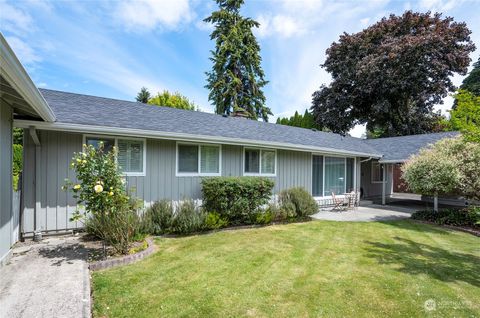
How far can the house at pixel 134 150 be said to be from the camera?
4.83m

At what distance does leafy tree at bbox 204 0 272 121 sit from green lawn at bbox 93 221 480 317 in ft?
68.2

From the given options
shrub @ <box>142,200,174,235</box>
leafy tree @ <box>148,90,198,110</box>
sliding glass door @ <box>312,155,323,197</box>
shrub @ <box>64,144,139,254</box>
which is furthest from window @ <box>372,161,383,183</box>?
leafy tree @ <box>148,90,198,110</box>

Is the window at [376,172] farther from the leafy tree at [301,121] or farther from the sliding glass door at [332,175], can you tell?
the leafy tree at [301,121]

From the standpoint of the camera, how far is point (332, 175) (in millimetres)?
12602

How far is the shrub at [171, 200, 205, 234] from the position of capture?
7.01 metres

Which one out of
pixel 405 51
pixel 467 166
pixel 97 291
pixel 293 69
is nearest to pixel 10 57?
pixel 97 291

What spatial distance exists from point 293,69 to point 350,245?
1361cm

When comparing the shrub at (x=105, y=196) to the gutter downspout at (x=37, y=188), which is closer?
the shrub at (x=105, y=196)

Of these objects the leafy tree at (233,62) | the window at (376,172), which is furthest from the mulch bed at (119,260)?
the leafy tree at (233,62)

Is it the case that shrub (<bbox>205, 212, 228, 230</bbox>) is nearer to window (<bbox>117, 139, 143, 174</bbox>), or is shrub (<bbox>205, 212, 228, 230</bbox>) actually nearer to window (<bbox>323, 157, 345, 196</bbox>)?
window (<bbox>117, 139, 143, 174</bbox>)

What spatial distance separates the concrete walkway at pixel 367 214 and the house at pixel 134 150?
1380mm

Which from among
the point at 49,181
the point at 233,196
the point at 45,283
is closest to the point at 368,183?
the point at 233,196

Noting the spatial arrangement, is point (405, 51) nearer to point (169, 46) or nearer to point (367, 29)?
point (367, 29)

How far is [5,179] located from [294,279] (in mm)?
5271
